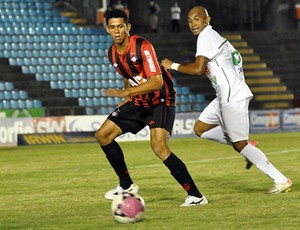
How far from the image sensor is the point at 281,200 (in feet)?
31.7

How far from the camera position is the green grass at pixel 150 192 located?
830cm

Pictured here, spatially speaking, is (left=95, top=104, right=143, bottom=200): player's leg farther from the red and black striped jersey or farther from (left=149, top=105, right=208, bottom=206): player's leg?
(left=149, top=105, right=208, bottom=206): player's leg

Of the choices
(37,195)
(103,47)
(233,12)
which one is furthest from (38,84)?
(37,195)

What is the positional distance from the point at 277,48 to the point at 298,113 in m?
6.24

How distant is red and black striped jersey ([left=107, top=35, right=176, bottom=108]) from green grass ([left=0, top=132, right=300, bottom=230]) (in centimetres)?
117

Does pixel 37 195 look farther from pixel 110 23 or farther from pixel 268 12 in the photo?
pixel 268 12

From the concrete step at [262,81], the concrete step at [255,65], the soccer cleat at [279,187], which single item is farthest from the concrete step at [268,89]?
the soccer cleat at [279,187]

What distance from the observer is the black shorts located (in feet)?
31.9

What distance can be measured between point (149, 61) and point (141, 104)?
2.27 ft

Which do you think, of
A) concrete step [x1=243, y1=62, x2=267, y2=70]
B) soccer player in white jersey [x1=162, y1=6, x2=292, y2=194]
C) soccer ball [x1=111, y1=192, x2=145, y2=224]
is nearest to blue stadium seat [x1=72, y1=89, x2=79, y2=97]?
concrete step [x1=243, y1=62, x2=267, y2=70]

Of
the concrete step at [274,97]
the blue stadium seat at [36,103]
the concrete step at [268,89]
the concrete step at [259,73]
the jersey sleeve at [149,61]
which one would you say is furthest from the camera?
the concrete step at [259,73]

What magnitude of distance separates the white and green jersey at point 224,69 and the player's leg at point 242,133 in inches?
4.2

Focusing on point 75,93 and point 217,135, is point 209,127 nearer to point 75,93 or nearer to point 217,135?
point 217,135

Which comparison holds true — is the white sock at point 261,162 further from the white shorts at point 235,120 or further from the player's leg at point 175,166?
the player's leg at point 175,166
